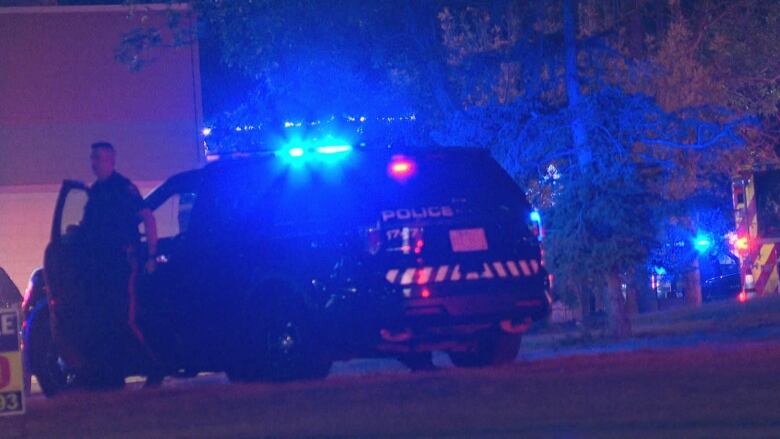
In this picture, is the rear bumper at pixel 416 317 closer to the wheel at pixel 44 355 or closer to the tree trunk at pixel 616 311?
the wheel at pixel 44 355

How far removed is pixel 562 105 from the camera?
2020 cm

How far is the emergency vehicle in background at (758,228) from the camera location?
22.1 meters

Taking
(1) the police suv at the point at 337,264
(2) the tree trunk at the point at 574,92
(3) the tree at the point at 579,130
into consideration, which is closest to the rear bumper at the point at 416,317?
(1) the police suv at the point at 337,264

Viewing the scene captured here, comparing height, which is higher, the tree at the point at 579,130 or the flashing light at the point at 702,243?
the tree at the point at 579,130

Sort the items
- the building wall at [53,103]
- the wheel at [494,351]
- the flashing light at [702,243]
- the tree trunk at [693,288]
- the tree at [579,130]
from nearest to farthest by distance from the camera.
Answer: the wheel at [494,351] → the tree at [579,130] → the flashing light at [702,243] → the building wall at [53,103] → the tree trunk at [693,288]

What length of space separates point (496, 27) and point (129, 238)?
9.94 meters

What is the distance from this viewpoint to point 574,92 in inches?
755

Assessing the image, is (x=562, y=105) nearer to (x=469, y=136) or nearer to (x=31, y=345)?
(x=469, y=136)

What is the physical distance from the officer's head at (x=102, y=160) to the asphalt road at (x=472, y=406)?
76.2 inches

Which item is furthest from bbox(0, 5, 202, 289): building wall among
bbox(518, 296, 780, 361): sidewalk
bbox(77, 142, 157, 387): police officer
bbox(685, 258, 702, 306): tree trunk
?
bbox(77, 142, 157, 387): police officer

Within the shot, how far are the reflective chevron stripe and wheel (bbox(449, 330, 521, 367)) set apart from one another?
79 cm

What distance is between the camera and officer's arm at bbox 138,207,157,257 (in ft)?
36.5

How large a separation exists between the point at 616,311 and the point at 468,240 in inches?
340

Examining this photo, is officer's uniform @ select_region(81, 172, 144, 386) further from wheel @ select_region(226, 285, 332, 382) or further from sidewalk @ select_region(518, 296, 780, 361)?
sidewalk @ select_region(518, 296, 780, 361)
